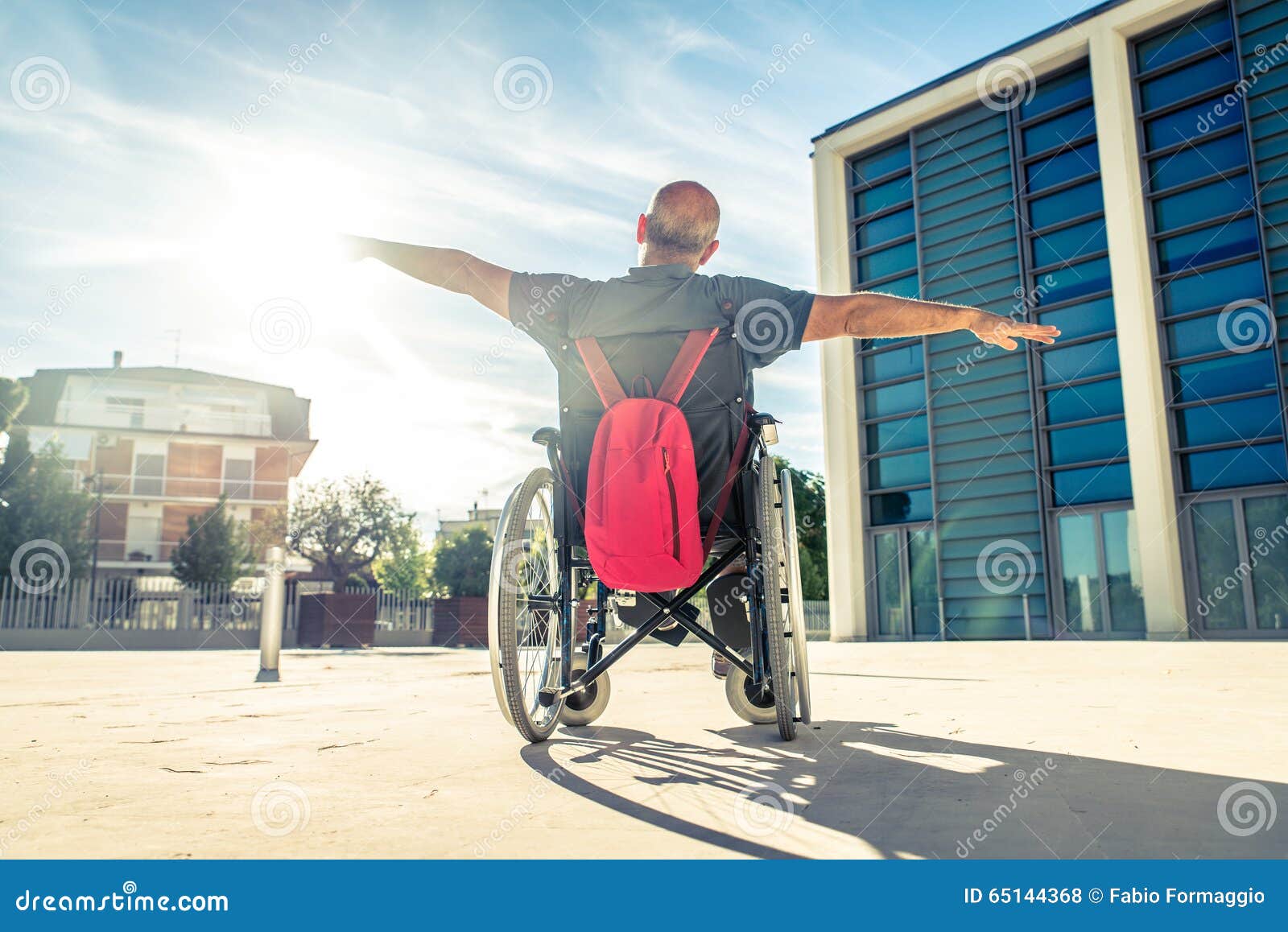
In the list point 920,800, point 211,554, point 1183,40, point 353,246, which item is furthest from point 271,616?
point 211,554

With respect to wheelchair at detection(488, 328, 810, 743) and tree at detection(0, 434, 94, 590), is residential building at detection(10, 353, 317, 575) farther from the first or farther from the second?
wheelchair at detection(488, 328, 810, 743)

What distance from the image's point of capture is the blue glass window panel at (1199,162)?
587 inches

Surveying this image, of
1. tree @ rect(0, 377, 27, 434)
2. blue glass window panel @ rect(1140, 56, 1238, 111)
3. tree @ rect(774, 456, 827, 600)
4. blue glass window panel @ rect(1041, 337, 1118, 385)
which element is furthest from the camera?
tree @ rect(774, 456, 827, 600)

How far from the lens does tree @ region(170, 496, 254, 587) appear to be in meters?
33.3

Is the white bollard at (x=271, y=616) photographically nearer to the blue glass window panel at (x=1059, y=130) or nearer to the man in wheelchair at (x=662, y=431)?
the man in wheelchair at (x=662, y=431)

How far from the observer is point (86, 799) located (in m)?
1.87

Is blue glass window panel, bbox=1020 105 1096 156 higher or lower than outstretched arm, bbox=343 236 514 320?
Answer: higher

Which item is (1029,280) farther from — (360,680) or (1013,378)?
(360,680)

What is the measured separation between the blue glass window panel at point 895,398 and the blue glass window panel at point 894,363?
235mm

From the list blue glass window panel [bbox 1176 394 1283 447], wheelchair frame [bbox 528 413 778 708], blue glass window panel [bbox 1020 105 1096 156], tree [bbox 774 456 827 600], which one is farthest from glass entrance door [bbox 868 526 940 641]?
tree [bbox 774 456 827 600]

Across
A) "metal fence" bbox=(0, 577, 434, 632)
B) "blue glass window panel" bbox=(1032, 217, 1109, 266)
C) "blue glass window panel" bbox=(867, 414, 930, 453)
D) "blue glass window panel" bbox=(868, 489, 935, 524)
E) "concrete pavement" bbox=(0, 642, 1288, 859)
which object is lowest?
"concrete pavement" bbox=(0, 642, 1288, 859)

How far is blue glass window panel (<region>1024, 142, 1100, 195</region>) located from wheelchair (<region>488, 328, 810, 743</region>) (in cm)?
1679
